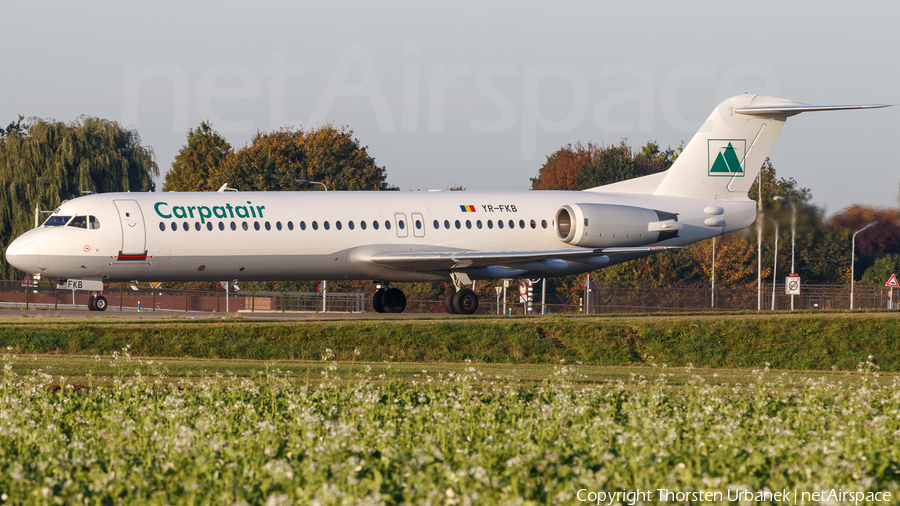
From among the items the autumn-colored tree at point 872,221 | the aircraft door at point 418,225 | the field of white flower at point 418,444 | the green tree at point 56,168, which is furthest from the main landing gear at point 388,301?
the green tree at point 56,168

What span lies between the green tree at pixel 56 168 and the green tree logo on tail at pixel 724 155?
117 ft

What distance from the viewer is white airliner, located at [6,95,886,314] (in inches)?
1138

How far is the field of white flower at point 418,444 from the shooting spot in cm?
821

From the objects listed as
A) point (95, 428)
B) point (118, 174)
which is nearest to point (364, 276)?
point (95, 428)


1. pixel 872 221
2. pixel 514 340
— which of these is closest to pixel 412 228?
pixel 514 340

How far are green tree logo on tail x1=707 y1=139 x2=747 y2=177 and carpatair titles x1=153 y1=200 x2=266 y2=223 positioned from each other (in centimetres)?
1497

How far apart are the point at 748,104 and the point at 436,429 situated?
1052 inches

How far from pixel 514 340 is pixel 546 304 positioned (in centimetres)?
2788

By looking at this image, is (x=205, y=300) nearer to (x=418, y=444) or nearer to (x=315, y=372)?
(x=315, y=372)

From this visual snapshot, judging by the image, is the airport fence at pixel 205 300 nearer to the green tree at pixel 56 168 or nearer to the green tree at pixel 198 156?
the green tree at pixel 56 168

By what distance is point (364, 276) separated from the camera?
105 ft

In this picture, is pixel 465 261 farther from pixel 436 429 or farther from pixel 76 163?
pixel 76 163

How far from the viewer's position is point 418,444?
10.3 metres

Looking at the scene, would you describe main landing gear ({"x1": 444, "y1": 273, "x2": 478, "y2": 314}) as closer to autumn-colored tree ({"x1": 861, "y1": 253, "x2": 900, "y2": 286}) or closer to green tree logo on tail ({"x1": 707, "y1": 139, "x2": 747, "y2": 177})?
green tree logo on tail ({"x1": 707, "y1": 139, "x2": 747, "y2": 177})
